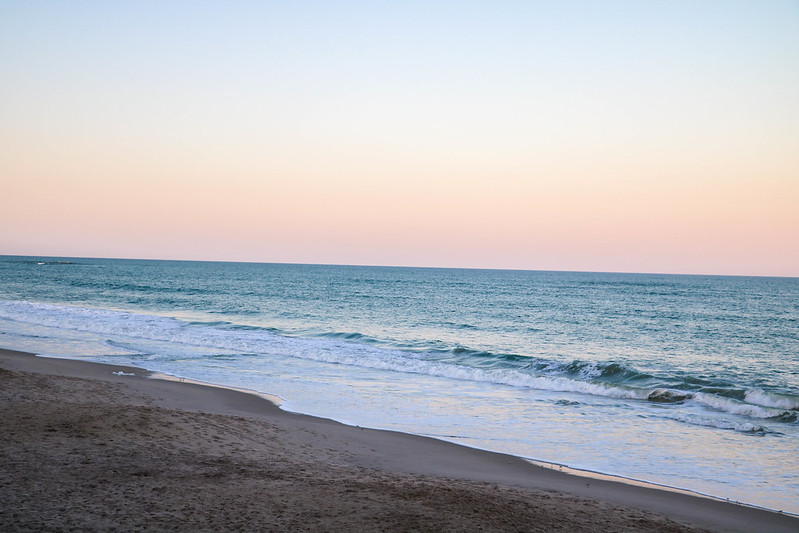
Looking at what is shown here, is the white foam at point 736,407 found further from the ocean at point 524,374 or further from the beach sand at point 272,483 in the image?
the beach sand at point 272,483

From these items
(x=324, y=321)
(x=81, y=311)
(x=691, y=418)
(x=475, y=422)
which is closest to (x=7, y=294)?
(x=81, y=311)

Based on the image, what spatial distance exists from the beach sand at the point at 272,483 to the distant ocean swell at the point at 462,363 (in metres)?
7.04

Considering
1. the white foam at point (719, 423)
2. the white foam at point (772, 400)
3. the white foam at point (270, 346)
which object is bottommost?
the white foam at point (270, 346)

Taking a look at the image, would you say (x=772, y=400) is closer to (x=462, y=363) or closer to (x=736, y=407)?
(x=736, y=407)

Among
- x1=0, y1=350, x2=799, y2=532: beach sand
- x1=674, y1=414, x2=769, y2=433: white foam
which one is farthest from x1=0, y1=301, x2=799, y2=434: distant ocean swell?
x1=0, y1=350, x2=799, y2=532: beach sand

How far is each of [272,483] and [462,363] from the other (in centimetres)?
1581

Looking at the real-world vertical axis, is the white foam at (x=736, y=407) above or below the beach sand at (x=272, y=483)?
below

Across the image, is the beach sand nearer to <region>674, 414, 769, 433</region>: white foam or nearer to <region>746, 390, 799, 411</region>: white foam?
<region>674, 414, 769, 433</region>: white foam

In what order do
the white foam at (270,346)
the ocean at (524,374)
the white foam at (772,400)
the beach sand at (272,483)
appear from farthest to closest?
the white foam at (270,346), the white foam at (772,400), the ocean at (524,374), the beach sand at (272,483)

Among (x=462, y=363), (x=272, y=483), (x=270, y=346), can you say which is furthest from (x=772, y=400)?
(x=270, y=346)

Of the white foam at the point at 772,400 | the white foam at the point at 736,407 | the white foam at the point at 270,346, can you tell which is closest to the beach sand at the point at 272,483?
the white foam at the point at 736,407

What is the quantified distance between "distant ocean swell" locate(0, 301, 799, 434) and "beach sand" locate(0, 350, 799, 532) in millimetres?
7041

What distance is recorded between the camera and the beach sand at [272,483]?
593 centimetres

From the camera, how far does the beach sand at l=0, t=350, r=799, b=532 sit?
5.93m
